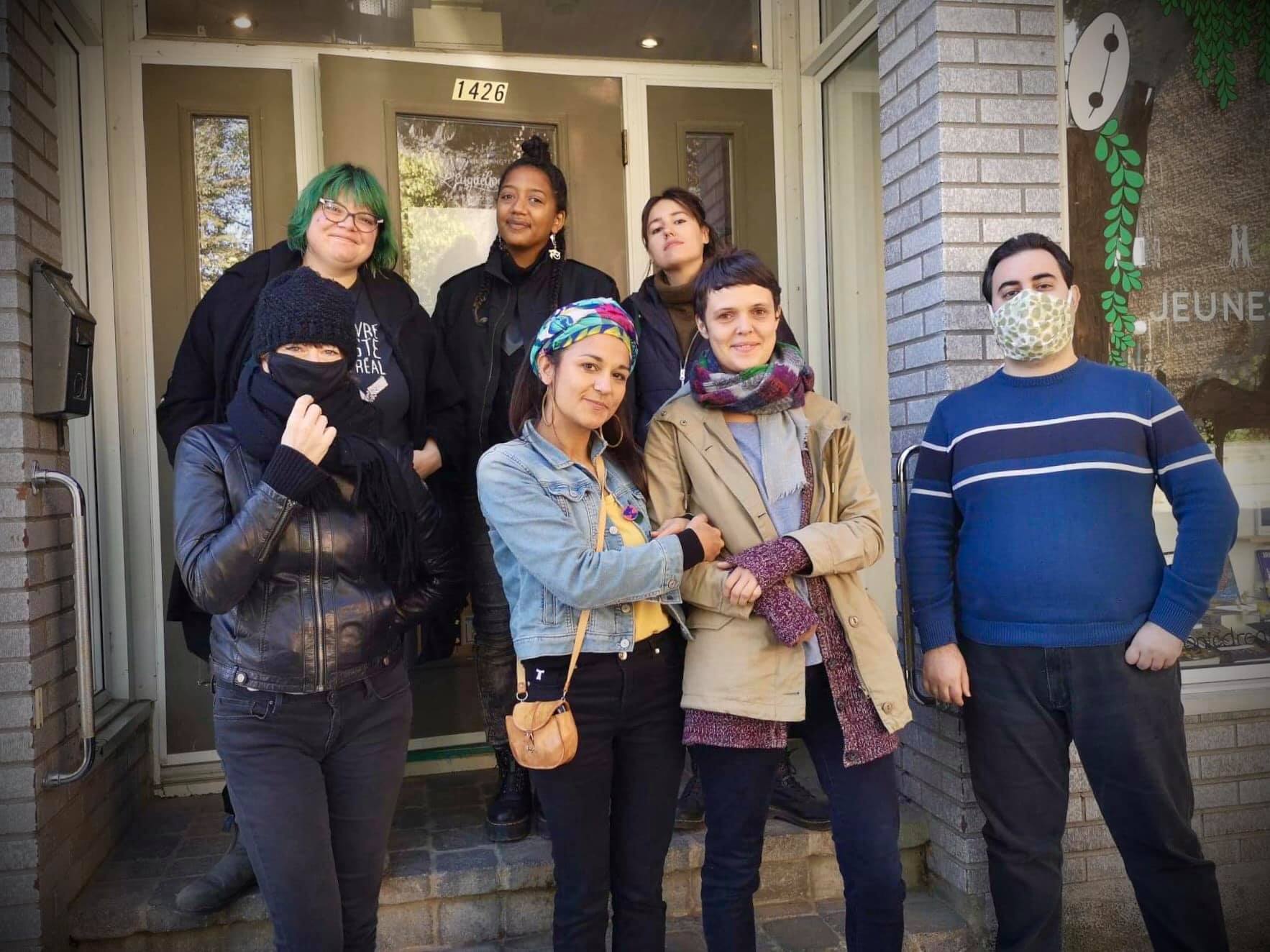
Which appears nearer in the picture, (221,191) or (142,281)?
(142,281)

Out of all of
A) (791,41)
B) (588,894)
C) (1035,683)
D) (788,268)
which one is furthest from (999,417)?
(791,41)

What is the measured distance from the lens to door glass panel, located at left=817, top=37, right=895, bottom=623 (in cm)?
436

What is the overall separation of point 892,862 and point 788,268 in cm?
284

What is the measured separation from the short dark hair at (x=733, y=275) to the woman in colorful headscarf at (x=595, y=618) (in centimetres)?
23

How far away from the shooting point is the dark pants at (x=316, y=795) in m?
2.04

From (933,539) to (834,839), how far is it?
865 millimetres

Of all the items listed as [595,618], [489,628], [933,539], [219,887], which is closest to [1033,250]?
[933,539]

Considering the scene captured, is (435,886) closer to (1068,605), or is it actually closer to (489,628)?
(489,628)

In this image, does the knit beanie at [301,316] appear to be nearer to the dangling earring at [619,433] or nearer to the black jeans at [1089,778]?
the dangling earring at [619,433]

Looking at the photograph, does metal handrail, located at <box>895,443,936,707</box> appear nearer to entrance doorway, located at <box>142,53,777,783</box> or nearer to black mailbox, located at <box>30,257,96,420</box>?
entrance doorway, located at <box>142,53,777,783</box>

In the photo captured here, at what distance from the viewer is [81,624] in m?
2.87

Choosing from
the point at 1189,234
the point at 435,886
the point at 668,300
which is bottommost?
the point at 435,886

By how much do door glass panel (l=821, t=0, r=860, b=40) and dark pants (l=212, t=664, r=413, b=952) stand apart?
10.8 ft

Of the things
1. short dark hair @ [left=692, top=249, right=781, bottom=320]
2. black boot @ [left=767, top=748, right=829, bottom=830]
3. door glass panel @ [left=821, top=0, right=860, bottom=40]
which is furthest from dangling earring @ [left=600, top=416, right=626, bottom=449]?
door glass panel @ [left=821, top=0, right=860, bottom=40]
